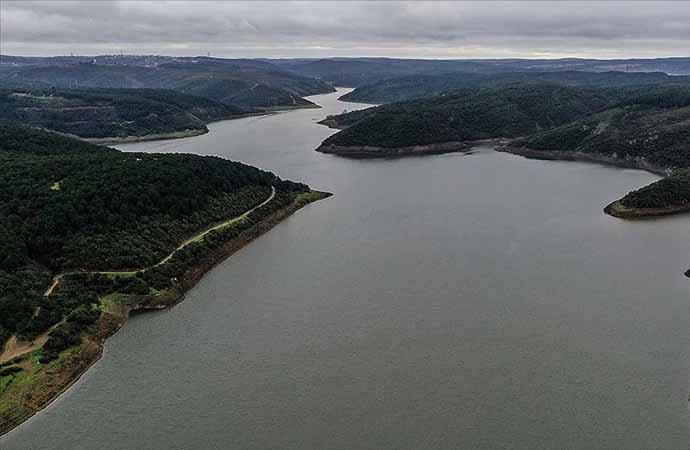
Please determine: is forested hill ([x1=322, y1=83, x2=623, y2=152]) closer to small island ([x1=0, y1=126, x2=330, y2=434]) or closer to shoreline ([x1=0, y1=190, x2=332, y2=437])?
small island ([x1=0, y1=126, x2=330, y2=434])

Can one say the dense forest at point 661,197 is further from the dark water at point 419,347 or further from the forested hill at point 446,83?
the forested hill at point 446,83

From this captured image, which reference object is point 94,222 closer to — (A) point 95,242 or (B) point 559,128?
(A) point 95,242

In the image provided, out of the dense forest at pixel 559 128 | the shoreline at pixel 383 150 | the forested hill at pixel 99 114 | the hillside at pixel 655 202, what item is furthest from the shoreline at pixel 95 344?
the forested hill at pixel 99 114

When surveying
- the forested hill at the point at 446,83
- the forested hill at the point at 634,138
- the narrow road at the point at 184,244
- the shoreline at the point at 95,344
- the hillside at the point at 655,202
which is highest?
the forested hill at the point at 446,83

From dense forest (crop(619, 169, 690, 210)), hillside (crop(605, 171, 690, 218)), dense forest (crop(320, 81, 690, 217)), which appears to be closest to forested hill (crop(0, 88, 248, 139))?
dense forest (crop(320, 81, 690, 217))

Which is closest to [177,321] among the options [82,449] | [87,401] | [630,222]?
[87,401]
